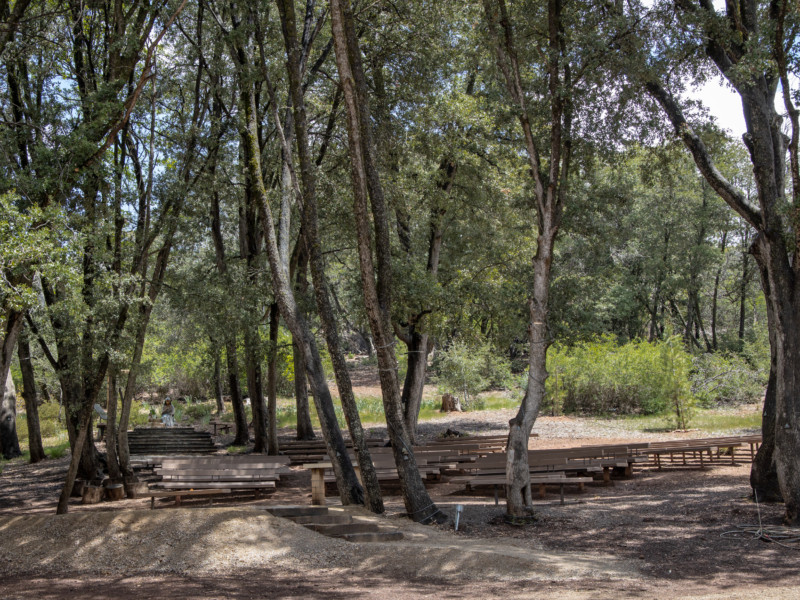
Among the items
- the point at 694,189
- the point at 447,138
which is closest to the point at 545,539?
the point at 447,138

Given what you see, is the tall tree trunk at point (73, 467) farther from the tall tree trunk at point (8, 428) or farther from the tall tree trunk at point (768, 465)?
the tall tree trunk at point (8, 428)

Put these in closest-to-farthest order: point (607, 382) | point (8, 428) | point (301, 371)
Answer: point (301, 371), point (8, 428), point (607, 382)

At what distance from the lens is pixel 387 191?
50.1 ft

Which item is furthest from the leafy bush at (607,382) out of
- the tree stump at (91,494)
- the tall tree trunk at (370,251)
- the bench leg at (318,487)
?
the tree stump at (91,494)

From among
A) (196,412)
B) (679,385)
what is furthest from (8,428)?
(679,385)

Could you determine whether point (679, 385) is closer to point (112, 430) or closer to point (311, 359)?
point (311, 359)

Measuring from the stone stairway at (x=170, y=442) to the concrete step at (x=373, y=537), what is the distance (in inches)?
463

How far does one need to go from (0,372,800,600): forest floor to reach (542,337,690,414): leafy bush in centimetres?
1651

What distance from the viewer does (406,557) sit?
25.3 feet

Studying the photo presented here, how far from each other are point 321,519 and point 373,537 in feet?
2.93

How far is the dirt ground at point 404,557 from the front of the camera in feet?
21.3

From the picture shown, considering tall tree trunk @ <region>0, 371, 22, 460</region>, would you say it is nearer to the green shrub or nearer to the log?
the log

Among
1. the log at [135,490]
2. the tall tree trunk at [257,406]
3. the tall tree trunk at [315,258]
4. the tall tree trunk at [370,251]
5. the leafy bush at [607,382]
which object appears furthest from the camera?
the leafy bush at [607,382]

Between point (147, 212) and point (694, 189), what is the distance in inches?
1212
